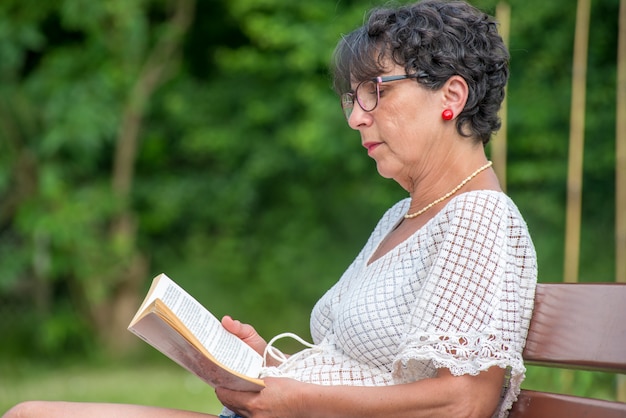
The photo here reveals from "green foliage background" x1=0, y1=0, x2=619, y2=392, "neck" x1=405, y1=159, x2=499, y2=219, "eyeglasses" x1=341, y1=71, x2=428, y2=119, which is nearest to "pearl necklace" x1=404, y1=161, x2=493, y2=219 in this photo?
"neck" x1=405, y1=159, x2=499, y2=219

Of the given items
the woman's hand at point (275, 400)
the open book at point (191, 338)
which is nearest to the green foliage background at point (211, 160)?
the open book at point (191, 338)

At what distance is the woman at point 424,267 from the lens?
69.2 inches

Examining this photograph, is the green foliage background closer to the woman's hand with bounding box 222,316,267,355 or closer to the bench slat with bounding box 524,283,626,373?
the woman's hand with bounding box 222,316,267,355

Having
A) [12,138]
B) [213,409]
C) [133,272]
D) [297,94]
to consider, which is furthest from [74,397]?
[297,94]

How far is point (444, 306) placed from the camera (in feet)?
5.80

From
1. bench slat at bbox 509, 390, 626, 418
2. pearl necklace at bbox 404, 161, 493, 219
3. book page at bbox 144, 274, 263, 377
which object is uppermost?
pearl necklace at bbox 404, 161, 493, 219

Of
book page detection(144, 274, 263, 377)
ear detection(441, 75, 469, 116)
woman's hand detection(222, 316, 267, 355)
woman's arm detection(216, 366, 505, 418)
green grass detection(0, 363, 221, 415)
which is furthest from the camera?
green grass detection(0, 363, 221, 415)

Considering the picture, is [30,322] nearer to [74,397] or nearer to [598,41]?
[74,397]

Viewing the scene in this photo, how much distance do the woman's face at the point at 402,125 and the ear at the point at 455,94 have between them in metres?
0.01

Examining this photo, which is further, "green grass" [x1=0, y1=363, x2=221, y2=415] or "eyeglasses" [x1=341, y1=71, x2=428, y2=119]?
Answer: "green grass" [x1=0, y1=363, x2=221, y2=415]

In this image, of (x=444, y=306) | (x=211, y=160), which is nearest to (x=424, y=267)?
(x=444, y=306)

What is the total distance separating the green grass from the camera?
6066 millimetres

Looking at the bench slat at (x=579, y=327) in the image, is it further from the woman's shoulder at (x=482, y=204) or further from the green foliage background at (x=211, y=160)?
the green foliage background at (x=211, y=160)

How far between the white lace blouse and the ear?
0.21 meters
